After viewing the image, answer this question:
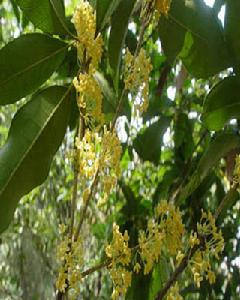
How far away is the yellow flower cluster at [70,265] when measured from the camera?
0.53m

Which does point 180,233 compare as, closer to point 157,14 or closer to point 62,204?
point 157,14

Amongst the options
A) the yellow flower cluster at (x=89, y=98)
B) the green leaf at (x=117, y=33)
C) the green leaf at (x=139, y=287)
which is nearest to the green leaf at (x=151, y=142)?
the green leaf at (x=139, y=287)

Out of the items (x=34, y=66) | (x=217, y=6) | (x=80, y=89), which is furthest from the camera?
(x=217, y=6)

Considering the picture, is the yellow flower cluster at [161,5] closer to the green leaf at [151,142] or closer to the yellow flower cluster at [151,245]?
the yellow flower cluster at [151,245]

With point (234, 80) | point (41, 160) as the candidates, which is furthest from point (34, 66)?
point (234, 80)

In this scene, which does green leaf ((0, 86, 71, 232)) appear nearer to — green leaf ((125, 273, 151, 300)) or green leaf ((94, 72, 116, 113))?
green leaf ((94, 72, 116, 113))

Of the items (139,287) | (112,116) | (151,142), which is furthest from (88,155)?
(151,142)

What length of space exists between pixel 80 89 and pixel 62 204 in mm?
1818

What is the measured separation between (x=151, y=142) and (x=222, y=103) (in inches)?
18.8

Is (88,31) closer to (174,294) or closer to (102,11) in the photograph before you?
(102,11)

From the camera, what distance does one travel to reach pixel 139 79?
0.57 meters

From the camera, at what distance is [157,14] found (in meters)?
0.62

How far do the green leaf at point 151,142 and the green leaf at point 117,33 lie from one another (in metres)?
0.56

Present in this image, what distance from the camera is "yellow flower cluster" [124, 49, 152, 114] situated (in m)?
0.57
